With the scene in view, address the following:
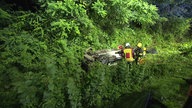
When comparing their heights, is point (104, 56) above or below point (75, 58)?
below

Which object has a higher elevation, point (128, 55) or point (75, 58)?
point (75, 58)

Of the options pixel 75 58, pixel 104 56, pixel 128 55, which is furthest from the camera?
pixel 104 56

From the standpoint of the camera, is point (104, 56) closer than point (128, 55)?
No

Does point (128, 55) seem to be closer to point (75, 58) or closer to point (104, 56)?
point (104, 56)

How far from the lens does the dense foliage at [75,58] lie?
560 cm

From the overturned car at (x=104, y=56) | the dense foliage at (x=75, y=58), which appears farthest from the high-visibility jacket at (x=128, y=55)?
the dense foliage at (x=75, y=58)

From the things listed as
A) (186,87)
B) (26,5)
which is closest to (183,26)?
(186,87)

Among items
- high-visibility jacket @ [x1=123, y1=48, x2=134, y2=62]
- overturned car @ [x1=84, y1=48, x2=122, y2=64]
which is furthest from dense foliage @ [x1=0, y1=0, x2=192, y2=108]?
high-visibility jacket @ [x1=123, y1=48, x2=134, y2=62]

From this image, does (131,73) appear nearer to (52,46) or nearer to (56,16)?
(52,46)

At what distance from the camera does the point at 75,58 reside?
871 cm

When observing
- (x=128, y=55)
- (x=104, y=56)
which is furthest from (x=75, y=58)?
(x=128, y=55)

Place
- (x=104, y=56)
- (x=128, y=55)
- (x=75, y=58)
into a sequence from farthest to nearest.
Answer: (x=104, y=56) → (x=128, y=55) → (x=75, y=58)

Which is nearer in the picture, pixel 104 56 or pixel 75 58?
pixel 75 58

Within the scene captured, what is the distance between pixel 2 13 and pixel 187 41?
11498 mm
